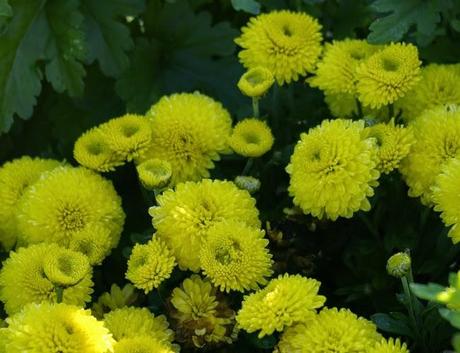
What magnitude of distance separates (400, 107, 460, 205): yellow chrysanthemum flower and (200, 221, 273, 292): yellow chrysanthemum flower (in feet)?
1.11

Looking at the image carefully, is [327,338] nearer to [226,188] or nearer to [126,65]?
[226,188]

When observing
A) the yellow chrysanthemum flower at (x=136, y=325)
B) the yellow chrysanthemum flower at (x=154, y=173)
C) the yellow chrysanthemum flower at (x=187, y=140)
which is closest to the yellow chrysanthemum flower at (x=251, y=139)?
the yellow chrysanthemum flower at (x=187, y=140)

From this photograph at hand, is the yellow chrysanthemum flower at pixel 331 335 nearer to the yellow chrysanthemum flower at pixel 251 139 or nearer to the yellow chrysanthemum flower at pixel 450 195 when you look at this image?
the yellow chrysanthemum flower at pixel 450 195

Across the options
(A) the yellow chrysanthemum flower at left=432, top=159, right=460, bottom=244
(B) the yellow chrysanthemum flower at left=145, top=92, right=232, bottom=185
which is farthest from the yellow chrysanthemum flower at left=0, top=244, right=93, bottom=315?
(A) the yellow chrysanthemum flower at left=432, top=159, right=460, bottom=244

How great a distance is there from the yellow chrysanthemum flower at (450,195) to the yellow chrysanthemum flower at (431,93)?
1.02 ft

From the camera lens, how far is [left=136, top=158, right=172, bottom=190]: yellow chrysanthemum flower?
164cm

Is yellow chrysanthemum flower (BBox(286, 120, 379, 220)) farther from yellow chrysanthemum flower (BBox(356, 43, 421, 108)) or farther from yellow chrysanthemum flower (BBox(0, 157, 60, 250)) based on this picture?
yellow chrysanthemum flower (BBox(0, 157, 60, 250))

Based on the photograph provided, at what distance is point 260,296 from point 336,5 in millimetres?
1219

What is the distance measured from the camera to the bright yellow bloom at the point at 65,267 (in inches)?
58.7

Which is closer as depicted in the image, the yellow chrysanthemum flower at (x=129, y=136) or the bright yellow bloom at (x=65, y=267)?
the bright yellow bloom at (x=65, y=267)

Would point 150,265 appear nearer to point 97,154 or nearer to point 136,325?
point 136,325

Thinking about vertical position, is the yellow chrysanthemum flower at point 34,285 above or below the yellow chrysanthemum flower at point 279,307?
below

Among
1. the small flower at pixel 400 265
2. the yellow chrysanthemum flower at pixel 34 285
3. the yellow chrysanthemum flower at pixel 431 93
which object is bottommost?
the yellow chrysanthemum flower at pixel 34 285

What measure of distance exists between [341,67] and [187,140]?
364 mm
